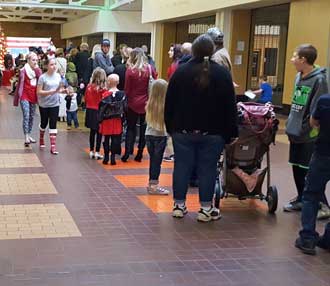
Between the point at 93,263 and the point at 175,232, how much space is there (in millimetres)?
1172

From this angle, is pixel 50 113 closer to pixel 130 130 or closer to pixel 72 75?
pixel 130 130

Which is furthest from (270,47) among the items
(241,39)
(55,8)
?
(55,8)

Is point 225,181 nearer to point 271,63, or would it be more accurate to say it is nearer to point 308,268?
point 308,268

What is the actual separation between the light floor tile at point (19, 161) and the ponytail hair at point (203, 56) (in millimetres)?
3951

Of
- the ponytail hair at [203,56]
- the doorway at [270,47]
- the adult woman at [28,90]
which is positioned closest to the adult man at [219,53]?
the ponytail hair at [203,56]

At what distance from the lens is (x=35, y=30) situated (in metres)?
45.0

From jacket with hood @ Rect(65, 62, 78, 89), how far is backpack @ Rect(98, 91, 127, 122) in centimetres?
684

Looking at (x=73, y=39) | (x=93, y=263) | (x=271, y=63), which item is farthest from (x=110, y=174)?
(x=73, y=39)

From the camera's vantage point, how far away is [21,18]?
141ft

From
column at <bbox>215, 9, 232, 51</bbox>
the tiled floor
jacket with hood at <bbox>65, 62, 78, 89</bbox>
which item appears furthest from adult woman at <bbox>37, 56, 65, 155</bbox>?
column at <bbox>215, 9, 232, 51</bbox>

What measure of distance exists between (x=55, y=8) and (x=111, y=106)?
23.5 metres

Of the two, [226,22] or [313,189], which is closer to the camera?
[313,189]

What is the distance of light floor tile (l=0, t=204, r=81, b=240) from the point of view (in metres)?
5.55

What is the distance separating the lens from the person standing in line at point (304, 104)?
243 inches
